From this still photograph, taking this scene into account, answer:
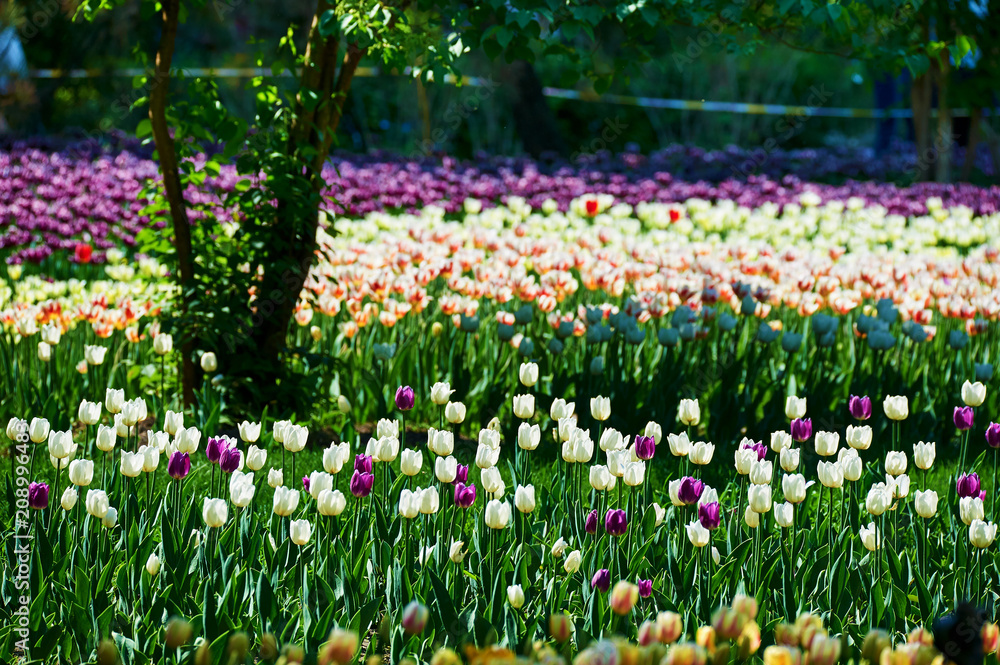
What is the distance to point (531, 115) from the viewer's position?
14.5 meters

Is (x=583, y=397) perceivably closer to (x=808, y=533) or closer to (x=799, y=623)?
(x=808, y=533)

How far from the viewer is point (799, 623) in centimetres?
158

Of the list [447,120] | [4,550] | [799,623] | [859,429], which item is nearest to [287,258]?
[4,550]

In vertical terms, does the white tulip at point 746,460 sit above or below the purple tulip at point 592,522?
above

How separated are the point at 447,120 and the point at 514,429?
13.1 m

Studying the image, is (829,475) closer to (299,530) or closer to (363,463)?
(363,463)

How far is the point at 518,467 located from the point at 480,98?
1310 cm

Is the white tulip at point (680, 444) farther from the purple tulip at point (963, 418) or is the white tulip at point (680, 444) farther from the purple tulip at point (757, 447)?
the purple tulip at point (963, 418)

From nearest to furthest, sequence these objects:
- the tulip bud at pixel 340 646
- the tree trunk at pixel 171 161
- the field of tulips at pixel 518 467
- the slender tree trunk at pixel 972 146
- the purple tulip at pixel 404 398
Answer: the tulip bud at pixel 340 646
the field of tulips at pixel 518 467
the purple tulip at pixel 404 398
the tree trunk at pixel 171 161
the slender tree trunk at pixel 972 146

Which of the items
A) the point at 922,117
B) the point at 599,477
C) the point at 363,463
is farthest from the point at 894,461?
the point at 922,117

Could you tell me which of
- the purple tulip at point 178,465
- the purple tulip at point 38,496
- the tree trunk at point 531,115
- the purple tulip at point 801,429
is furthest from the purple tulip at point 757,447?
the tree trunk at point 531,115

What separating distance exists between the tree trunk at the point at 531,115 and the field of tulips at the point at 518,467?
22.8ft

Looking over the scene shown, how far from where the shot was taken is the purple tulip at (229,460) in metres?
2.52

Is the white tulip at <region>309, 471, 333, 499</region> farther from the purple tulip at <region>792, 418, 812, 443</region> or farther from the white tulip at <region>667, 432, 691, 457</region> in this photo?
the purple tulip at <region>792, 418, 812, 443</region>
